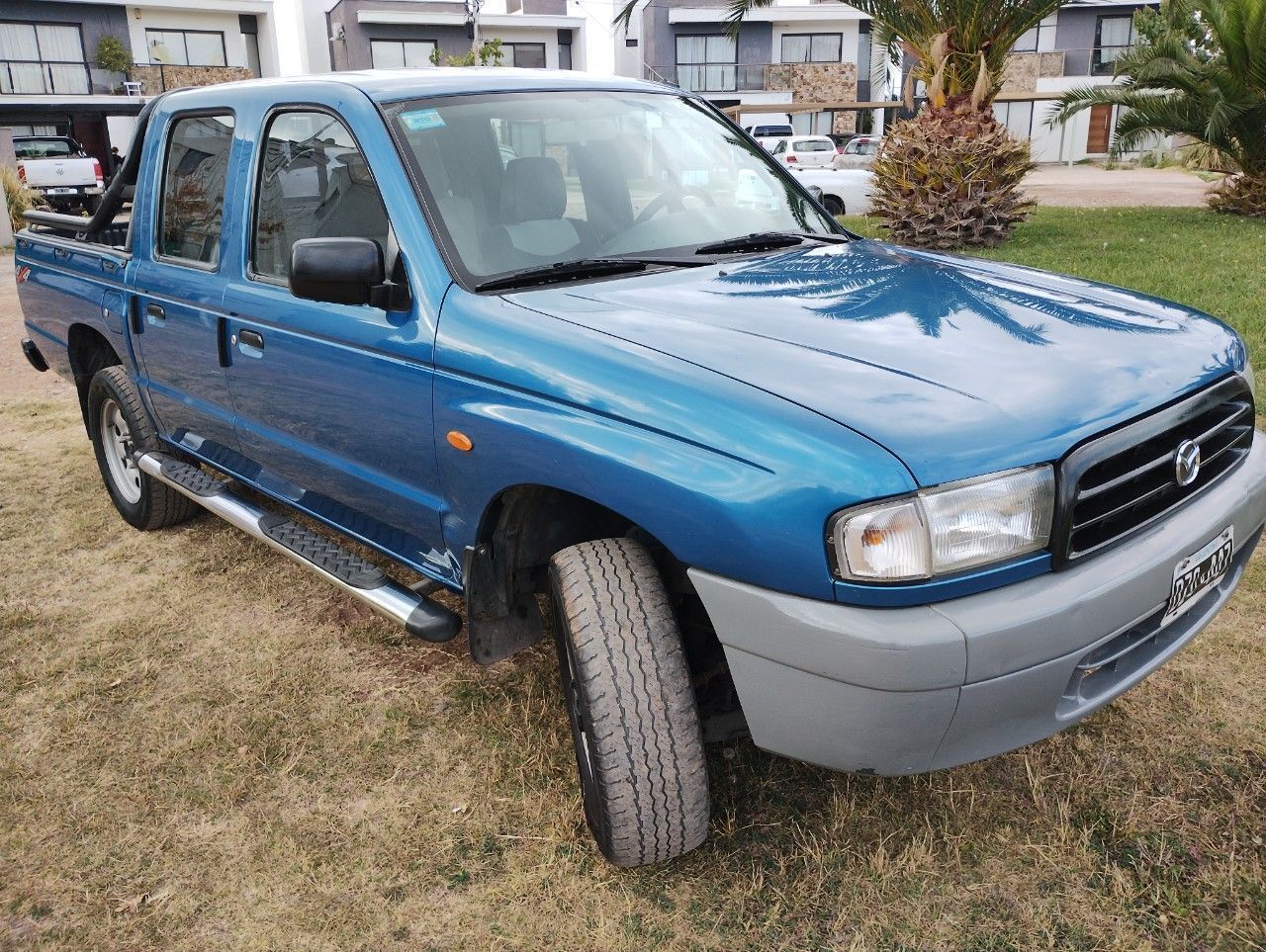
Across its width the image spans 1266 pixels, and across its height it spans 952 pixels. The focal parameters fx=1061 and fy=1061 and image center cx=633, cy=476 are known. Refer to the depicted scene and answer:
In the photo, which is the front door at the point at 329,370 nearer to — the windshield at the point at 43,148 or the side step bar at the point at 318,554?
the side step bar at the point at 318,554

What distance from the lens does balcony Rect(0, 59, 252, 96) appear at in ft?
113

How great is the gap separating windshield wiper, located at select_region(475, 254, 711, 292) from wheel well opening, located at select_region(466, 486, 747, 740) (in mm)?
566

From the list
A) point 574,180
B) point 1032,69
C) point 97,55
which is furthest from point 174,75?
point 574,180

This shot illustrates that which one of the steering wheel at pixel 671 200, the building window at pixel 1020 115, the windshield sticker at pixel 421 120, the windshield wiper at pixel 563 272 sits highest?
the building window at pixel 1020 115

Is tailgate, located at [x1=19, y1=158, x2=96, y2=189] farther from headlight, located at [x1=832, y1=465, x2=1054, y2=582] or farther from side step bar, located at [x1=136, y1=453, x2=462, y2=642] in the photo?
headlight, located at [x1=832, y1=465, x2=1054, y2=582]

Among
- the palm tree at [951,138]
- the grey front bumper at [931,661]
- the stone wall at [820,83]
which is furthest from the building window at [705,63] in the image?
the grey front bumper at [931,661]

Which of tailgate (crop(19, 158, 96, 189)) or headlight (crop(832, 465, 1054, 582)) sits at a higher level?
tailgate (crop(19, 158, 96, 189))

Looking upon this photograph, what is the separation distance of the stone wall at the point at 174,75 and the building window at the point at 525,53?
37.3ft

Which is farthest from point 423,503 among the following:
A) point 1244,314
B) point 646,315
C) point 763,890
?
point 1244,314

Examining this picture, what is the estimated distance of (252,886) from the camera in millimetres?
2596

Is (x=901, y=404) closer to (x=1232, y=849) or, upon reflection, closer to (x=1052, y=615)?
(x=1052, y=615)

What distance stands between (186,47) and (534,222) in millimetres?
41431

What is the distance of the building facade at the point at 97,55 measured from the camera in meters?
34.6

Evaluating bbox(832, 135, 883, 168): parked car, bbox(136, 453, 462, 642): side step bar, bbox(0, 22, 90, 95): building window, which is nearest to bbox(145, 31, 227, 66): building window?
bbox(0, 22, 90, 95): building window
